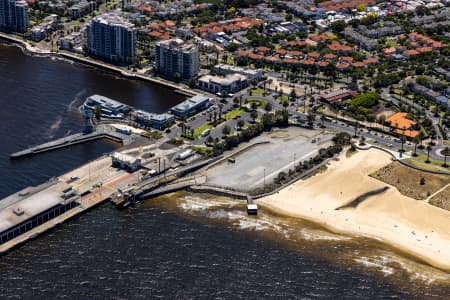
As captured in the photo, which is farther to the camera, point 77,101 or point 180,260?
point 77,101

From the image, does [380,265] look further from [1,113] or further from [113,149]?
[1,113]

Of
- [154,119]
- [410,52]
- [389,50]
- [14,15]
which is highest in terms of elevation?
[14,15]

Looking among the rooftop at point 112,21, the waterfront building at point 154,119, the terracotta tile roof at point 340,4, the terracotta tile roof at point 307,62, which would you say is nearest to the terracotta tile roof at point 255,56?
the terracotta tile roof at point 307,62

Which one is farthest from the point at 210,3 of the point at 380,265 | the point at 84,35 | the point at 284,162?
the point at 380,265

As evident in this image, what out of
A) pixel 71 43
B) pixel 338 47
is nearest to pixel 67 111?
pixel 71 43

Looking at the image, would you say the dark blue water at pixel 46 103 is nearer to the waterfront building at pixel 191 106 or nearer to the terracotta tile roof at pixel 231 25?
the waterfront building at pixel 191 106

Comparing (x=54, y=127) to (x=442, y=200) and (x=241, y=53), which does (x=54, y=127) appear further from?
(x=442, y=200)
